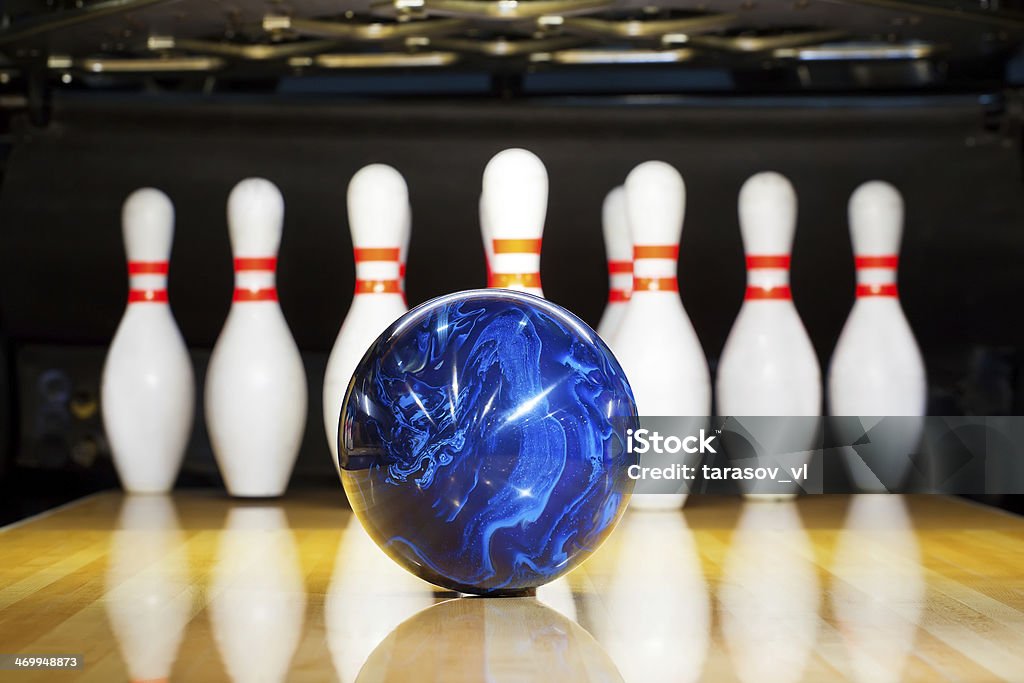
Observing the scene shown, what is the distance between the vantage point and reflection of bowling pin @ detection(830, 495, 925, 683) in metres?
1.60

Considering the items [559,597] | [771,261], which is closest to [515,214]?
[771,261]

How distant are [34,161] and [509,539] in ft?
7.33

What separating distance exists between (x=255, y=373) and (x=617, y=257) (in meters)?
0.95

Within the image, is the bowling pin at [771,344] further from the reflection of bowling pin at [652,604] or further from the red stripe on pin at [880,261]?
the reflection of bowling pin at [652,604]

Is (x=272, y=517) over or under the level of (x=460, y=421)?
under

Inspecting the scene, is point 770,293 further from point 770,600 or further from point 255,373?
point 770,600

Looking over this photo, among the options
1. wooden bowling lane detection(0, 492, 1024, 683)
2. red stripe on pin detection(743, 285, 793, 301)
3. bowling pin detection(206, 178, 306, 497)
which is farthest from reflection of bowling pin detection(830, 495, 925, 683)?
bowling pin detection(206, 178, 306, 497)

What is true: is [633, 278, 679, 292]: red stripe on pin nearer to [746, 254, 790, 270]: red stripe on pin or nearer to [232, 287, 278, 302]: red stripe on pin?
[746, 254, 790, 270]: red stripe on pin

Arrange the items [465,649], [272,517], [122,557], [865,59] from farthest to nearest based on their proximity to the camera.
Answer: [865,59] → [272,517] → [122,557] → [465,649]

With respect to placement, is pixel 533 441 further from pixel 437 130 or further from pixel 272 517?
pixel 437 130

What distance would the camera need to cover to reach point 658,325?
319 cm

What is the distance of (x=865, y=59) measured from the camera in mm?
3551

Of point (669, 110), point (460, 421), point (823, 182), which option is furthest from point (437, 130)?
point (460, 421)

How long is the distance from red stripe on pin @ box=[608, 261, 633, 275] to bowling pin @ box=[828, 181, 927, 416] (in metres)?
0.56
